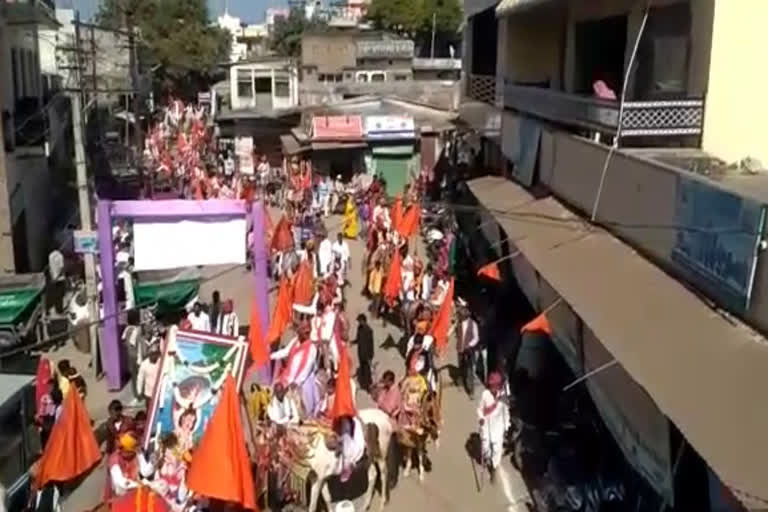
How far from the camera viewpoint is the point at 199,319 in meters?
16.1

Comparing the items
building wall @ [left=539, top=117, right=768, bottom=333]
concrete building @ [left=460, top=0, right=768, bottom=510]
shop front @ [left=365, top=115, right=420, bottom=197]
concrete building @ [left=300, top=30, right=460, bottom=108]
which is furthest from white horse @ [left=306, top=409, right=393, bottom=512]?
concrete building @ [left=300, top=30, right=460, bottom=108]

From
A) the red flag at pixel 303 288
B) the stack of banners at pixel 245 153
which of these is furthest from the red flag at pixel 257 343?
the stack of banners at pixel 245 153

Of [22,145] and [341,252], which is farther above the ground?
[22,145]

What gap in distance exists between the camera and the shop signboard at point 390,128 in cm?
4116

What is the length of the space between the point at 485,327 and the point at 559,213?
128 inches

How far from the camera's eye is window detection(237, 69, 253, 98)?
56.2 m

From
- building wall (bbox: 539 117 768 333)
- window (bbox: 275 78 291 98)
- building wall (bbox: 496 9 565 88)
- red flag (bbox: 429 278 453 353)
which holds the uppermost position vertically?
building wall (bbox: 496 9 565 88)

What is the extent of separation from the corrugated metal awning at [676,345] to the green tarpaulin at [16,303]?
9421 millimetres

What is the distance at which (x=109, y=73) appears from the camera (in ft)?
155

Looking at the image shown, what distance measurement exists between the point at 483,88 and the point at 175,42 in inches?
1798

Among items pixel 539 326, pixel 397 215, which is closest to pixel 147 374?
pixel 539 326

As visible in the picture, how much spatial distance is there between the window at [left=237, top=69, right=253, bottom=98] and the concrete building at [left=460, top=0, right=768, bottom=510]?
36.4 m

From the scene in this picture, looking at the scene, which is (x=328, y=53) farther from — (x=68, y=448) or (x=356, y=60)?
(x=68, y=448)

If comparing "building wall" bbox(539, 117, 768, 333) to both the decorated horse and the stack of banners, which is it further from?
the stack of banners
